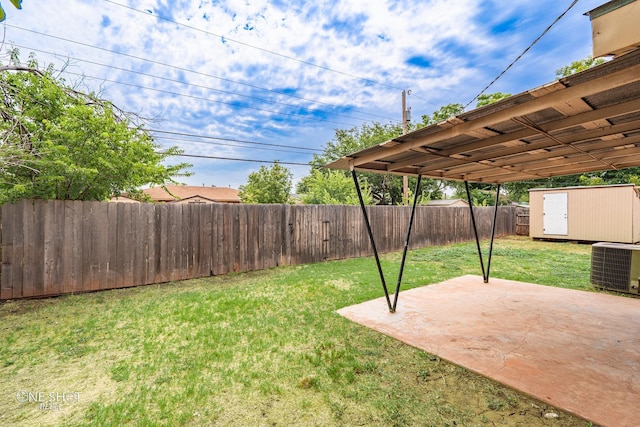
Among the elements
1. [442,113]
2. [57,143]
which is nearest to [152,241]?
[57,143]

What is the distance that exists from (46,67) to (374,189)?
673 inches

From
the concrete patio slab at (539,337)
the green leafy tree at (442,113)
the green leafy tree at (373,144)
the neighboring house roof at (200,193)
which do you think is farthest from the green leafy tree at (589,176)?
the neighboring house roof at (200,193)

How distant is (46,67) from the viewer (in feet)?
14.9

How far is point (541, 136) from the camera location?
221cm

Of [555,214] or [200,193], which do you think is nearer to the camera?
[555,214]

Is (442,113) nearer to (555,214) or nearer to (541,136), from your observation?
(555,214)

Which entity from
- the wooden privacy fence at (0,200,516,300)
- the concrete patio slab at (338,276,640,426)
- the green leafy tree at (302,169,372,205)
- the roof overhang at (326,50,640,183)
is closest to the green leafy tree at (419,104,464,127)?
the green leafy tree at (302,169,372,205)

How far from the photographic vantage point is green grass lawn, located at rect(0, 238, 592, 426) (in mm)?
1650

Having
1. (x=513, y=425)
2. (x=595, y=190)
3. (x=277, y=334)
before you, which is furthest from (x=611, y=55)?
(x=595, y=190)

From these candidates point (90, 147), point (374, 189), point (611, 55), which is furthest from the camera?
point (374, 189)

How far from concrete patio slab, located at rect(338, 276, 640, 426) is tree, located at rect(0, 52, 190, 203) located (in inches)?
176

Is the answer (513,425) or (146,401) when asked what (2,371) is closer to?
(146,401)

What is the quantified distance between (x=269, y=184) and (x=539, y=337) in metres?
14.8

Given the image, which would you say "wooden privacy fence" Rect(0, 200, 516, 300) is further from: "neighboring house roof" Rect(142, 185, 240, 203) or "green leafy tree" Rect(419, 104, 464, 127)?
"neighboring house roof" Rect(142, 185, 240, 203)
